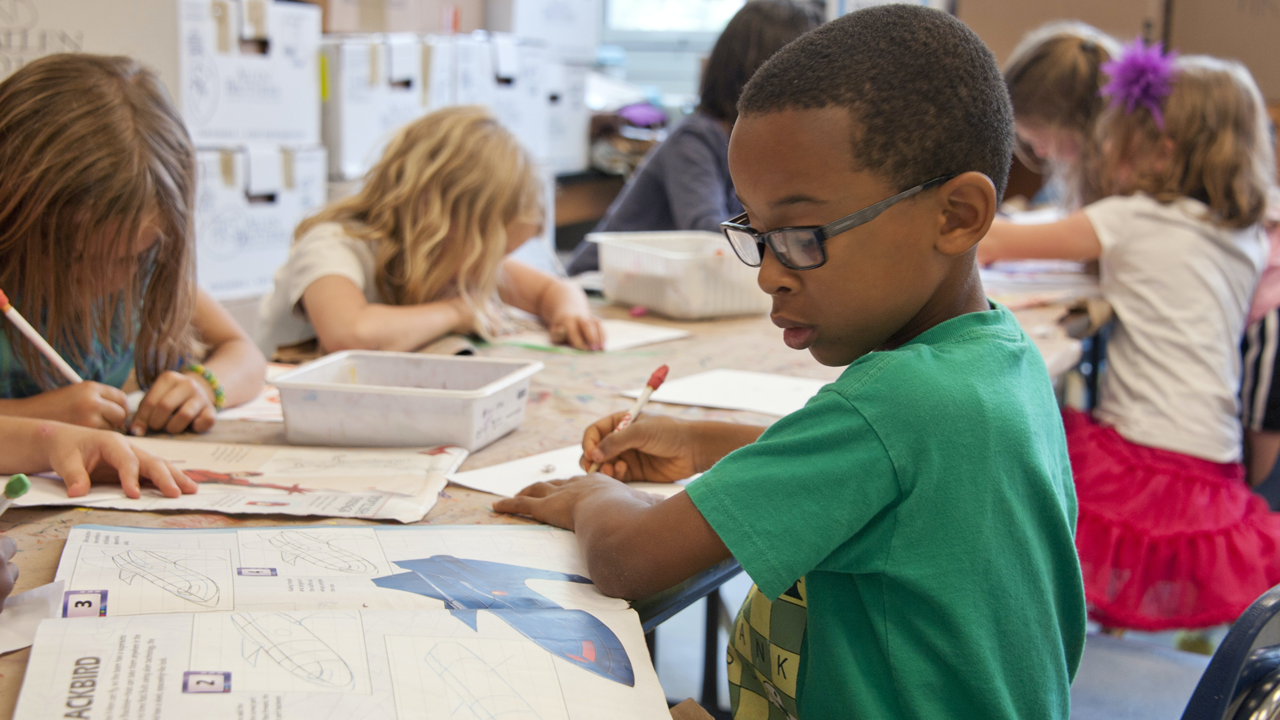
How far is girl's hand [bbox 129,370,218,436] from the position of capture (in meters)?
1.01

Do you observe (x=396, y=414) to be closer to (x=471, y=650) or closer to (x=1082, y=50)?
(x=471, y=650)

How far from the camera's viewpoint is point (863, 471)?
59cm

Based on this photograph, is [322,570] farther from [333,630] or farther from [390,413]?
[390,413]

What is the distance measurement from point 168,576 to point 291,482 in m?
0.21

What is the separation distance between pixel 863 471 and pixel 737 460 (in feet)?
0.27

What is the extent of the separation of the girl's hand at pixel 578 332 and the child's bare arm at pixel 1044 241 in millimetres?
768

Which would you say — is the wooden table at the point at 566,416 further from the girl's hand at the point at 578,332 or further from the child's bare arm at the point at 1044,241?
the child's bare arm at the point at 1044,241

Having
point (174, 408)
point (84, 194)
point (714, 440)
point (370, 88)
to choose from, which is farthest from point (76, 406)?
point (370, 88)

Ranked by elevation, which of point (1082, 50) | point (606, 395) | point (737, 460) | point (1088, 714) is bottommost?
point (1088, 714)

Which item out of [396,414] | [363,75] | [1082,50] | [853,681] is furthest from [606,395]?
[363,75]

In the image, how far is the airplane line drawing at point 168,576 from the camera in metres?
0.63

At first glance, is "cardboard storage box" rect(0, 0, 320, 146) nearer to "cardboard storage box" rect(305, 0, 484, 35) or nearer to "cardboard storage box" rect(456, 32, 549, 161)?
"cardboard storage box" rect(305, 0, 484, 35)

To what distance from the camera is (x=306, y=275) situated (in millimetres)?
1450

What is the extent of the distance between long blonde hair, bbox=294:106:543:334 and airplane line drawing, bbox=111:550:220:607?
2.77 ft
